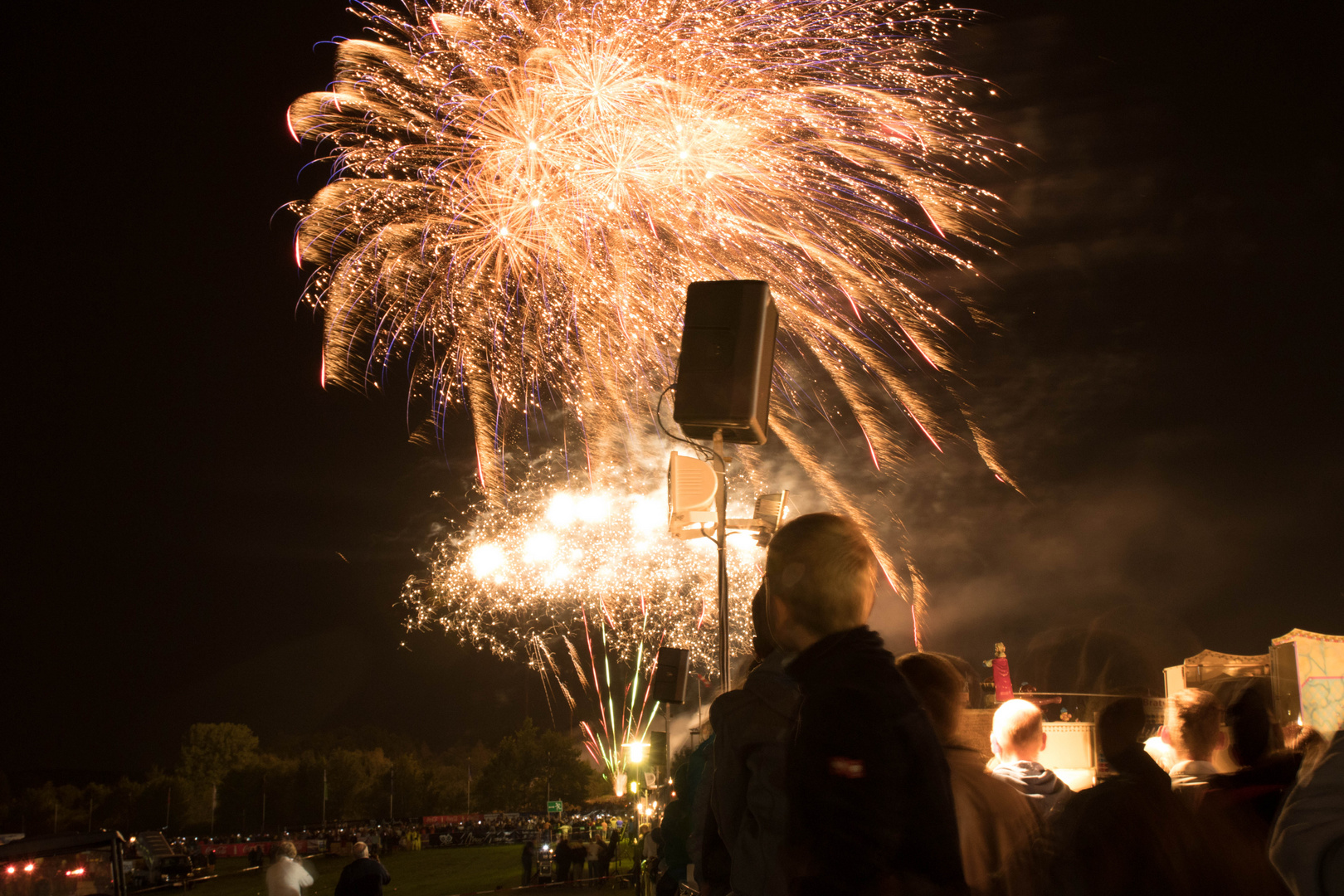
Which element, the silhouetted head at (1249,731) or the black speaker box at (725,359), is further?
the black speaker box at (725,359)

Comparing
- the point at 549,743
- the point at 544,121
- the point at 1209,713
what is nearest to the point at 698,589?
the point at 544,121

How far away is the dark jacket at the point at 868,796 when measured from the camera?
1497 mm

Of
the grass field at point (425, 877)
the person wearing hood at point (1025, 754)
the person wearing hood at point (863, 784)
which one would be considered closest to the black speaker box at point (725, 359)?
the person wearing hood at point (1025, 754)

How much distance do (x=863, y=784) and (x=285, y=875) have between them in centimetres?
810

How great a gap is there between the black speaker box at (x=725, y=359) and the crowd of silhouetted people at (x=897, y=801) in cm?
192

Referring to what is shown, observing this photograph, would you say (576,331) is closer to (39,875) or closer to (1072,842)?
(39,875)

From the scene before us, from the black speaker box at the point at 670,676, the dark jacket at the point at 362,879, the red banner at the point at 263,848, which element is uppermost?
the black speaker box at the point at 670,676

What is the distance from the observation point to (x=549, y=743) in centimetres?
11338

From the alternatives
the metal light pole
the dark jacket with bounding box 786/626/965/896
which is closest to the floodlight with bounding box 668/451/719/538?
the metal light pole

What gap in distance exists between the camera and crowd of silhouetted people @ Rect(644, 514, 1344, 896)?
5.03 ft

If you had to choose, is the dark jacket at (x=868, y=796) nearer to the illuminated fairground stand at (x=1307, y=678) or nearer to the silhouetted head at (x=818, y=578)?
the silhouetted head at (x=818, y=578)

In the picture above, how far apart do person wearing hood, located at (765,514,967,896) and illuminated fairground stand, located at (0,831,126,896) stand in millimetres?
11169

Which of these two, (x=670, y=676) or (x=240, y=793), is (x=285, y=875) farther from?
(x=240, y=793)

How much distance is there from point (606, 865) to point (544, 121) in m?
17.6
